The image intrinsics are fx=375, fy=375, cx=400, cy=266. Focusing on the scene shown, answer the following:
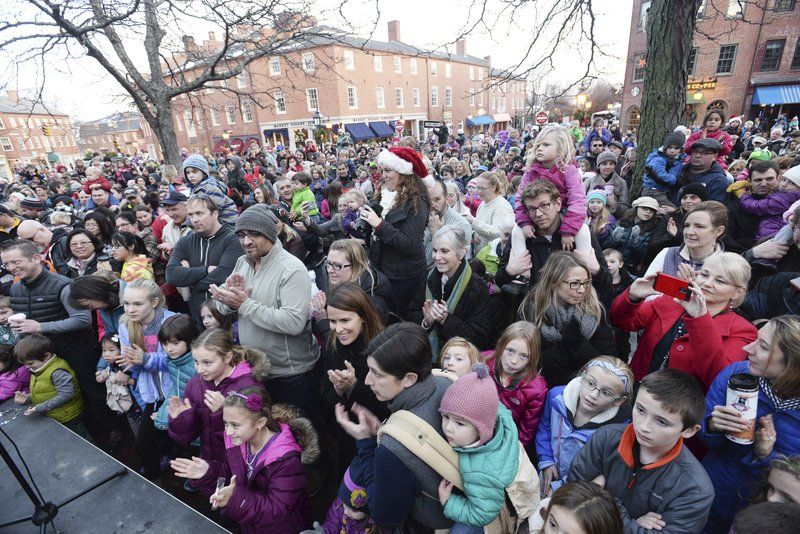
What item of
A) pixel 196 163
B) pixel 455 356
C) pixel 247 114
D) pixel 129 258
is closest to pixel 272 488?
pixel 455 356

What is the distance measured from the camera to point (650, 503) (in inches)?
65.1

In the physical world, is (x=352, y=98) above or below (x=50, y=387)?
above

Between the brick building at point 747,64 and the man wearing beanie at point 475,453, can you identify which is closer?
the man wearing beanie at point 475,453

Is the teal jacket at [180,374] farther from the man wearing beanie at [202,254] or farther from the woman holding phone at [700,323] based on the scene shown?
the woman holding phone at [700,323]

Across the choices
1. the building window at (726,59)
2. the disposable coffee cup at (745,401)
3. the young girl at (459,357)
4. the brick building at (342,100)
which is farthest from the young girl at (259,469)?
the building window at (726,59)

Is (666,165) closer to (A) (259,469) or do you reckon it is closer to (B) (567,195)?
(B) (567,195)

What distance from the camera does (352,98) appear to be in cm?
3225

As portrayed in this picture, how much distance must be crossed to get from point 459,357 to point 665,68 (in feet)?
16.9

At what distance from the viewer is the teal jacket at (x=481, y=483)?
1.57m

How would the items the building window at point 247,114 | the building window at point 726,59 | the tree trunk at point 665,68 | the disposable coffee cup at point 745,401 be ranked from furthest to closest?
the building window at point 247,114 < the building window at point 726,59 < the tree trunk at point 665,68 < the disposable coffee cup at point 745,401

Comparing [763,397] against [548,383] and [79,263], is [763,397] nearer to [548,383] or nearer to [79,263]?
[548,383]

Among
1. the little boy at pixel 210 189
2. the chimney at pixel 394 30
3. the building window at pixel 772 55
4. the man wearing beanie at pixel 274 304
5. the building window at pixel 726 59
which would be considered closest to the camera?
the man wearing beanie at pixel 274 304

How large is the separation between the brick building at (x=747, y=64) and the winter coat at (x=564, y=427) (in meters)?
24.9

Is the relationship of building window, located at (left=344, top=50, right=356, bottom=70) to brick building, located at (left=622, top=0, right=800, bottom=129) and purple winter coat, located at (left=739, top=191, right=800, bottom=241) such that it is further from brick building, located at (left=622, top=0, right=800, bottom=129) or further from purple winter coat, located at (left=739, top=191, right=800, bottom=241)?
purple winter coat, located at (left=739, top=191, right=800, bottom=241)
